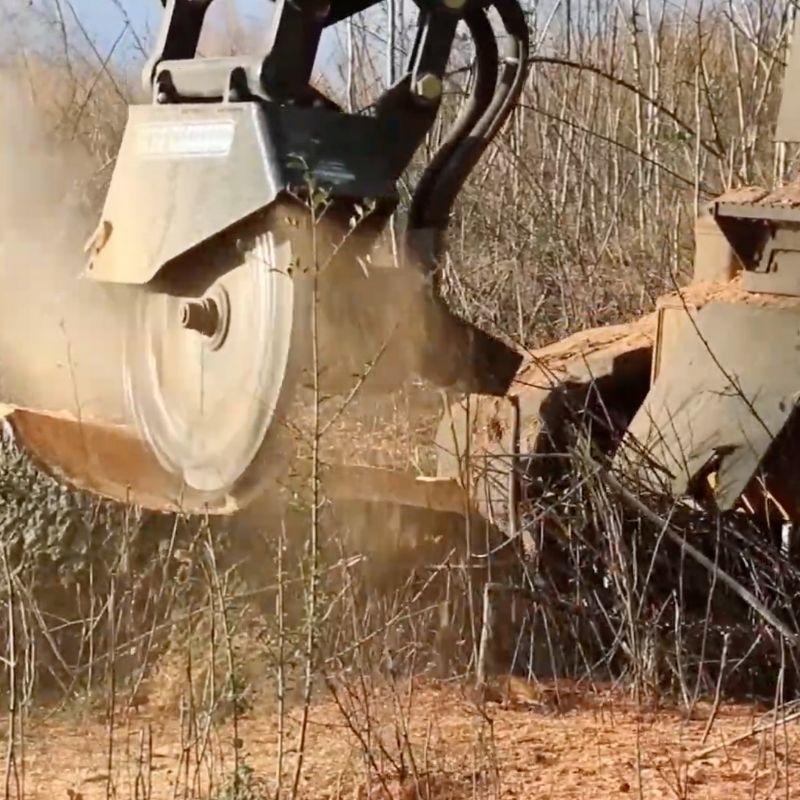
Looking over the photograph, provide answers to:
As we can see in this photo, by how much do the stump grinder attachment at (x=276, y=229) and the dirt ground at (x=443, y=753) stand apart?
72 centimetres

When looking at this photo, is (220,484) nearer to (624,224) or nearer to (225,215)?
(225,215)

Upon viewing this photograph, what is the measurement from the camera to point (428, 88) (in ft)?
15.8

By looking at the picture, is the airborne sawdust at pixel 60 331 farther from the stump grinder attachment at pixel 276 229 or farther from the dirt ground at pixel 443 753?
the dirt ground at pixel 443 753

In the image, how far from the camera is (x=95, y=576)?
5410 mm

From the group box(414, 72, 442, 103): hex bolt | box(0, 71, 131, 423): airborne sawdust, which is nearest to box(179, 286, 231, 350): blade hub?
box(0, 71, 131, 423): airborne sawdust

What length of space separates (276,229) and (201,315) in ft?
1.38

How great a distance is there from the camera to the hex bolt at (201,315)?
4.92 m

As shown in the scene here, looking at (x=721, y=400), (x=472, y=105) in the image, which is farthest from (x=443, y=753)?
(x=472, y=105)

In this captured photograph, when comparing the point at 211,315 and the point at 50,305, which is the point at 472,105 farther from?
the point at 50,305

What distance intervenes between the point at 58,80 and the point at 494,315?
13.9 feet

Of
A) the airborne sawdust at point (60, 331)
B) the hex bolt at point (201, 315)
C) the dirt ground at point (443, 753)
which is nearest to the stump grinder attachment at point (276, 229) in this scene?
the hex bolt at point (201, 315)

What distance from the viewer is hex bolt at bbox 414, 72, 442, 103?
4809 mm

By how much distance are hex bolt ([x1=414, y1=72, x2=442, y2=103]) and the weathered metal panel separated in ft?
3.07

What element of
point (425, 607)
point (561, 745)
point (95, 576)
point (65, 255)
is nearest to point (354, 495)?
point (425, 607)
